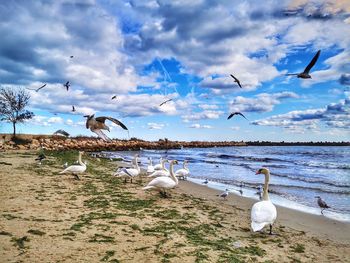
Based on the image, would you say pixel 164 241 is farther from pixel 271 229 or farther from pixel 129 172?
pixel 129 172

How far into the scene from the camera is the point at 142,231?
7.41 meters

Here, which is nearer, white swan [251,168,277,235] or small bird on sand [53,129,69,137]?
white swan [251,168,277,235]

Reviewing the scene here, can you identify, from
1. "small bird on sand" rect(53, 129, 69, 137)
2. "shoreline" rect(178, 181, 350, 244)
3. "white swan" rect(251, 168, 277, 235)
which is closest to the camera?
"white swan" rect(251, 168, 277, 235)

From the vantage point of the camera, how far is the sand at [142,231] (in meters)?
6.01

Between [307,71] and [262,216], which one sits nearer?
[262,216]

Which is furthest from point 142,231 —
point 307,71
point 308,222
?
point 307,71

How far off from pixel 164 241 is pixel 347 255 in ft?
12.9

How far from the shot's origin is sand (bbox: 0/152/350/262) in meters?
6.01

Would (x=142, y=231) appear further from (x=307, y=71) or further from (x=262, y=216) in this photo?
(x=307, y=71)

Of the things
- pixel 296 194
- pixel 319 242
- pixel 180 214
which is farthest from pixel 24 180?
pixel 296 194

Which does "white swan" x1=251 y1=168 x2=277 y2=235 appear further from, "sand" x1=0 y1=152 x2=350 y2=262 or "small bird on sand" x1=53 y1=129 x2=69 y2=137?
"small bird on sand" x1=53 y1=129 x2=69 y2=137

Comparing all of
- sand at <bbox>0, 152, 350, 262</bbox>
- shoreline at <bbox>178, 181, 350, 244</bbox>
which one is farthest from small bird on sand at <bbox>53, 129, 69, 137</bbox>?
shoreline at <bbox>178, 181, 350, 244</bbox>

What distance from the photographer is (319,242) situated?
7926 millimetres

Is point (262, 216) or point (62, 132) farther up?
point (62, 132)
